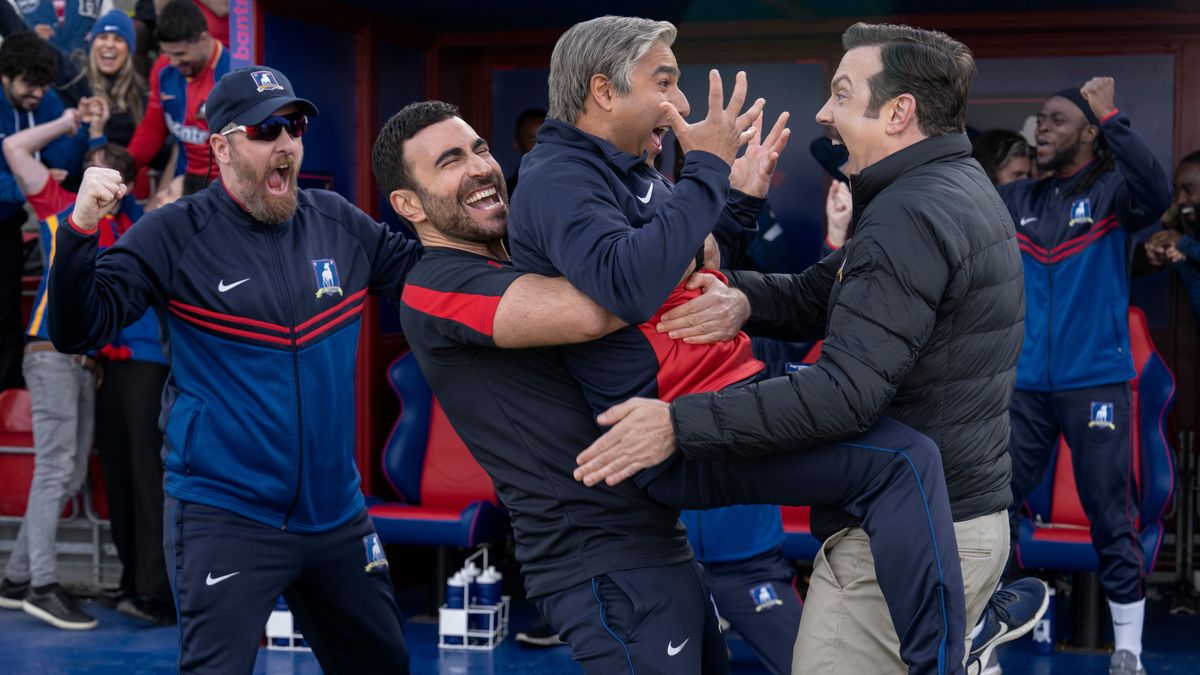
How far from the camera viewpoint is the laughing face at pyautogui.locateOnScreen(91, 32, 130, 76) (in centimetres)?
703

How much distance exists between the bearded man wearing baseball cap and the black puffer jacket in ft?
4.86

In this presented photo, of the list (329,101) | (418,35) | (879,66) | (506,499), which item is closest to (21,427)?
(329,101)

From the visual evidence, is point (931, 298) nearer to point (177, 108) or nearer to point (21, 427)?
point (177, 108)

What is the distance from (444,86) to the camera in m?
7.22

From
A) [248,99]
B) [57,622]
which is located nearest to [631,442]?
[248,99]

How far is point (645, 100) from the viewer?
9.55 ft

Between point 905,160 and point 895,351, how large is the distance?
41cm

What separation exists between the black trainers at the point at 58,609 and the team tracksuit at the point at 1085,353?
13.1ft

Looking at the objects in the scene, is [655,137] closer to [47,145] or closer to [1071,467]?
[1071,467]

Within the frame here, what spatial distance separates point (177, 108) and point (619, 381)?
4.50 metres

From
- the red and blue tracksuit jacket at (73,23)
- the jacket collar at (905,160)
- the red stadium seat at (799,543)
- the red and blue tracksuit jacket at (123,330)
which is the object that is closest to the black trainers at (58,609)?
the red and blue tracksuit jacket at (123,330)

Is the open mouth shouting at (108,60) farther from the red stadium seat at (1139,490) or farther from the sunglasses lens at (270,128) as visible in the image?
the red stadium seat at (1139,490)

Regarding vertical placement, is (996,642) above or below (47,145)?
below

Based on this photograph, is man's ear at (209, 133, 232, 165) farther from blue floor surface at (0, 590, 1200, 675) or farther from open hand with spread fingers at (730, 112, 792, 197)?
blue floor surface at (0, 590, 1200, 675)
